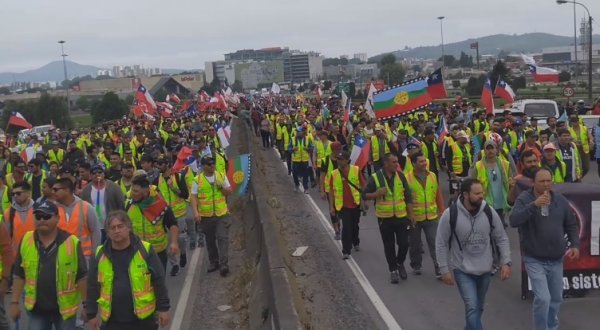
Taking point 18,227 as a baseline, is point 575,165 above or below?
below

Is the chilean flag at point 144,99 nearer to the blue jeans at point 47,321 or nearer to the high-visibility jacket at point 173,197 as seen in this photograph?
the high-visibility jacket at point 173,197

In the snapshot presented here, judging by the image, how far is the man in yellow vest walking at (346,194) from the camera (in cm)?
1102

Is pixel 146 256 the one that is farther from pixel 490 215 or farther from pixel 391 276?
pixel 391 276

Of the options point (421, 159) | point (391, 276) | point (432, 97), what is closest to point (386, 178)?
point (421, 159)

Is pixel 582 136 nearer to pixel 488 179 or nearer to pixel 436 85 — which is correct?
pixel 436 85

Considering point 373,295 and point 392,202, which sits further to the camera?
point 392,202

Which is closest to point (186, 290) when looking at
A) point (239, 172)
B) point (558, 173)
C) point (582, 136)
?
point (239, 172)

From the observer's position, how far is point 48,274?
5.88 metres

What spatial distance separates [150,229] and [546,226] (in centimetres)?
456

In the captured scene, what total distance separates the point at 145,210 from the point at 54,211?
3.06m

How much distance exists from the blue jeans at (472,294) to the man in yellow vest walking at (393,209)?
2.93 m

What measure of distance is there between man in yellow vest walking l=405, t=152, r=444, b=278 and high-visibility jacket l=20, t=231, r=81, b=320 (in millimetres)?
4925

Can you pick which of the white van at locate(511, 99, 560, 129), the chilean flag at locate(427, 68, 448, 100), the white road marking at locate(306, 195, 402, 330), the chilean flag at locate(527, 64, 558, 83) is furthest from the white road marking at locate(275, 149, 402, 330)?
the chilean flag at locate(527, 64, 558, 83)

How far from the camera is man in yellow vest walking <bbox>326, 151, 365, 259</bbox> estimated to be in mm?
11016
